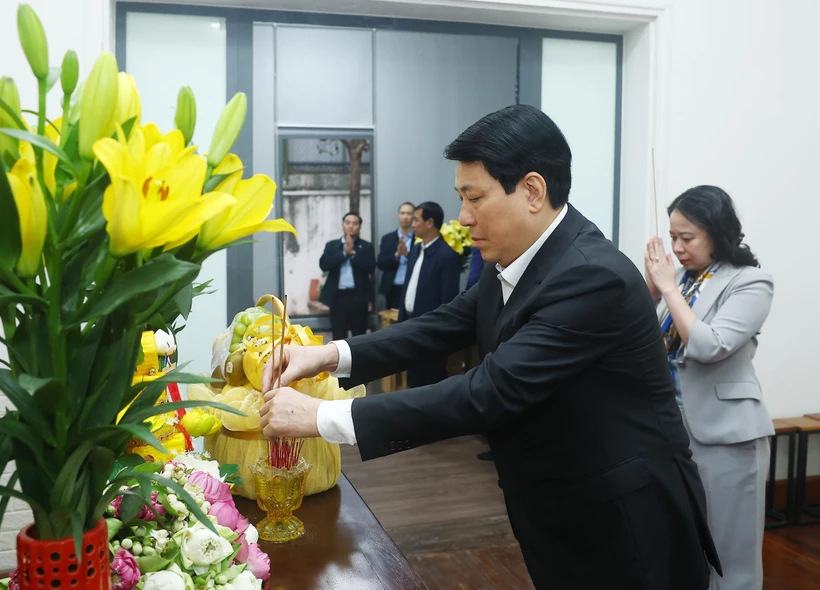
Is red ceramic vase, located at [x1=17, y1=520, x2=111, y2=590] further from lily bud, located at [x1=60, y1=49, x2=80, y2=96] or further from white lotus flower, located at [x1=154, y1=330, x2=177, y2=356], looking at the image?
white lotus flower, located at [x1=154, y1=330, x2=177, y2=356]

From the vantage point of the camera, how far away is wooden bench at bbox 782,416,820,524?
350cm

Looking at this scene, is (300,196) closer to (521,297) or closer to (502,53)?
(502,53)

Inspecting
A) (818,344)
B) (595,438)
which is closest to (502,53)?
(818,344)

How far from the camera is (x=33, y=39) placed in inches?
25.0

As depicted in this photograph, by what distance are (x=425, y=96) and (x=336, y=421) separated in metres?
2.60

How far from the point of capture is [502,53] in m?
3.46

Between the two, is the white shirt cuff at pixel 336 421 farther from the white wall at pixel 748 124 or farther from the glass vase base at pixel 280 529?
the white wall at pixel 748 124

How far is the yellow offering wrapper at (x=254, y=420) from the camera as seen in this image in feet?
5.15

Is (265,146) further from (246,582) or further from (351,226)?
→ (246,582)

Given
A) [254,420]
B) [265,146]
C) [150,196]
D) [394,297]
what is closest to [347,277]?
[265,146]

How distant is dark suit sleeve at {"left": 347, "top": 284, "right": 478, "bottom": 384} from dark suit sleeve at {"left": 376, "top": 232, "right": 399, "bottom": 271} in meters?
2.17

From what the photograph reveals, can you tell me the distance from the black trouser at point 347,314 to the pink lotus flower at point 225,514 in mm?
2504

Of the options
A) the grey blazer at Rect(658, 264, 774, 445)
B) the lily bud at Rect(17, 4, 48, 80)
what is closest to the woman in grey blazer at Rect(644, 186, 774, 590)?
the grey blazer at Rect(658, 264, 774, 445)

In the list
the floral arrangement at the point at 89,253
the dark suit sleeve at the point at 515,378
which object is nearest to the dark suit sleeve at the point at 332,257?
the dark suit sleeve at the point at 515,378
